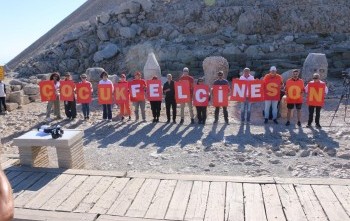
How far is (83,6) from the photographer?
47.9 meters

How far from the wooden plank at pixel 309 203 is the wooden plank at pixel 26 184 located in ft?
12.9

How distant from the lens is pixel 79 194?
17.7 feet

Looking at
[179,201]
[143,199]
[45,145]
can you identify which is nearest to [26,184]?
[45,145]

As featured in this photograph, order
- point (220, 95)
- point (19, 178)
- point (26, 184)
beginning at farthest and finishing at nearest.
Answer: point (220, 95) → point (19, 178) → point (26, 184)

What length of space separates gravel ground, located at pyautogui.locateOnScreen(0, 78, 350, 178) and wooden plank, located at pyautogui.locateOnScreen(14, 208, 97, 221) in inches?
130

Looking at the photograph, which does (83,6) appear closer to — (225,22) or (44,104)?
(225,22)

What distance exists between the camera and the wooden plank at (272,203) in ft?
15.1

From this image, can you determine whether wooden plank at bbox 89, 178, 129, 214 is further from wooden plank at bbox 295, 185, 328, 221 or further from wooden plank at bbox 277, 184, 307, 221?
wooden plank at bbox 295, 185, 328, 221

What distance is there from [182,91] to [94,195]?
283 inches

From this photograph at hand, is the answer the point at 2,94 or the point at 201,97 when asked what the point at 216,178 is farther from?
the point at 2,94

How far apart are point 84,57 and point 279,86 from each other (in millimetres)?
18675

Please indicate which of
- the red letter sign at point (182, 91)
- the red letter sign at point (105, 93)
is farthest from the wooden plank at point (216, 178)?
the red letter sign at point (105, 93)

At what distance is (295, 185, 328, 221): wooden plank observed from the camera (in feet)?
15.0

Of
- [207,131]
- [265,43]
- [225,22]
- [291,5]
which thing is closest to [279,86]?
[207,131]
